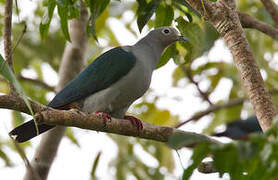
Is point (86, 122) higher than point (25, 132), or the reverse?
point (86, 122)

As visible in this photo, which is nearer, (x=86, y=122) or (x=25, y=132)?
(x=86, y=122)

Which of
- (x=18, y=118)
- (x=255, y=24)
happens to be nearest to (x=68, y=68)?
(x=18, y=118)

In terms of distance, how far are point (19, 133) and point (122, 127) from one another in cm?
94

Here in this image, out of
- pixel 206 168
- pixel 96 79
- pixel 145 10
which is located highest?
pixel 145 10

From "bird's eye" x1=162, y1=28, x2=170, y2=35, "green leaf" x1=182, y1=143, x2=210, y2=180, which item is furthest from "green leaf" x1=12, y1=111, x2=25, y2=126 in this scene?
"green leaf" x1=182, y1=143, x2=210, y2=180

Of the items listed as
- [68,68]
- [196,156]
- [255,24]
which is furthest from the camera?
[68,68]

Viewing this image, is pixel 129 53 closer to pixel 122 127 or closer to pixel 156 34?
pixel 156 34

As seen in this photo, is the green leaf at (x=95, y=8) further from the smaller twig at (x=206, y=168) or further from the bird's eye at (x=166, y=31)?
the bird's eye at (x=166, y=31)

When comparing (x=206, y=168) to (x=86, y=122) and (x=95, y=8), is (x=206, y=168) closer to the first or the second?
(x=86, y=122)

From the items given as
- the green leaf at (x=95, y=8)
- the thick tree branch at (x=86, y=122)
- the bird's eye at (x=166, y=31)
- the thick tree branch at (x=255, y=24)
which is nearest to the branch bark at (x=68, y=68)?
the bird's eye at (x=166, y=31)

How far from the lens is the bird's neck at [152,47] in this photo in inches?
166

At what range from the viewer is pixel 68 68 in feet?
15.6

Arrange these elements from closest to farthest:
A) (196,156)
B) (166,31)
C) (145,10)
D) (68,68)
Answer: (196,156) → (145,10) → (166,31) → (68,68)

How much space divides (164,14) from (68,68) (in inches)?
71.1
